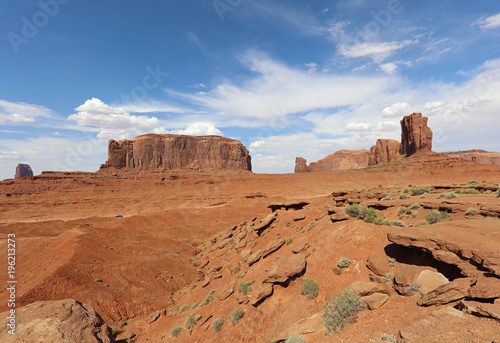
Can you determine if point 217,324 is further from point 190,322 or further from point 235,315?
point 190,322

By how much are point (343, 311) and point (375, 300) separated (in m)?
1.04

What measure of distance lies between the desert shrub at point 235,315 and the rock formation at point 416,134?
105436 millimetres

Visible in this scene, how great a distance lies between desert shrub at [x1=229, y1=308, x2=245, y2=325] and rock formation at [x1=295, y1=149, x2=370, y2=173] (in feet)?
556

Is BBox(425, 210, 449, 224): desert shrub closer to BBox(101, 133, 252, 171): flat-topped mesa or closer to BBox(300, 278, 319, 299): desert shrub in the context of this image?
BBox(300, 278, 319, 299): desert shrub

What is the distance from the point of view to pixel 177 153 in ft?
431

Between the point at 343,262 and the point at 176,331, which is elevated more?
the point at 343,262

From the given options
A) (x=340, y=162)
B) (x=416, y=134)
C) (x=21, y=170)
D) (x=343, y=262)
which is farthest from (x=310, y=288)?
(x=21, y=170)

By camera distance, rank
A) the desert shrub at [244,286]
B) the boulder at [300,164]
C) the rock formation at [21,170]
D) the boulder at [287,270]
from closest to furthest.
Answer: the boulder at [287,270]
the desert shrub at [244,286]
the rock formation at [21,170]
the boulder at [300,164]

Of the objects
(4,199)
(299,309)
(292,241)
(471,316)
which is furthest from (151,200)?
(471,316)

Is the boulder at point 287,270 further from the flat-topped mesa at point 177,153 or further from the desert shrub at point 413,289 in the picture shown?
the flat-topped mesa at point 177,153

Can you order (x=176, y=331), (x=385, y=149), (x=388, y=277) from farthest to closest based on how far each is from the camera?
(x=385, y=149) → (x=176, y=331) → (x=388, y=277)

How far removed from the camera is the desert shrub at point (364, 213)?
11945mm

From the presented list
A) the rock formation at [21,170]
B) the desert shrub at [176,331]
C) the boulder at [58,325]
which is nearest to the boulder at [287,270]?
the desert shrub at [176,331]

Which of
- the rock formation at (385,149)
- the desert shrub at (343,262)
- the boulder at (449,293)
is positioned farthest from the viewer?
the rock formation at (385,149)
